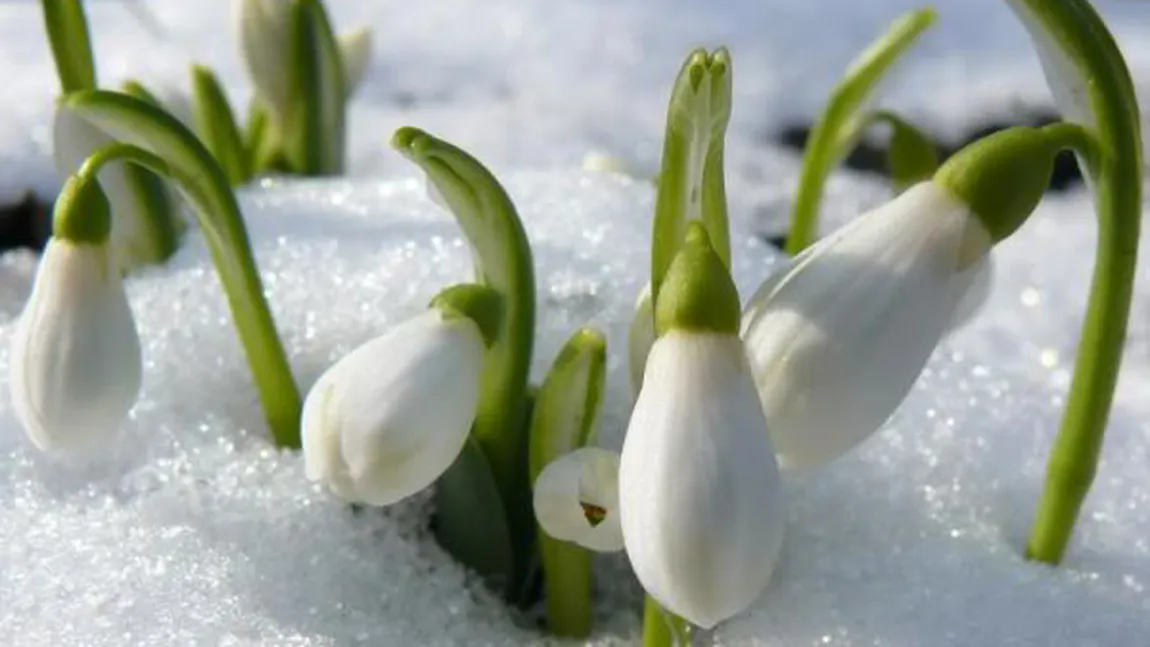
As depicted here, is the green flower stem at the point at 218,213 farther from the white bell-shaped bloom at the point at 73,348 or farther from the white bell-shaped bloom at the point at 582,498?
the white bell-shaped bloom at the point at 582,498

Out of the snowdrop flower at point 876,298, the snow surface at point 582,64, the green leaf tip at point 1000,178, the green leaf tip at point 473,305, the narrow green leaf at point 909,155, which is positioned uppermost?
the green leaf tip at point 1000,178

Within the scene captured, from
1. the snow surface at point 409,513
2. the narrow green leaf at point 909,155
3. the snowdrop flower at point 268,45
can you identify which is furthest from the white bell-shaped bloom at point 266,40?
the narrow green leaf at point 909,155

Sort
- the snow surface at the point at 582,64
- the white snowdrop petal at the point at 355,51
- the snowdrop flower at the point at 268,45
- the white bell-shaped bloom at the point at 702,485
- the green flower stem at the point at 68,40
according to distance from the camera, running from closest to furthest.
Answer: the white bell-shaped bloom at the point at 702,485
the green flower stem at the point at 68,40
the snowdrop flower at the point at 268,45
the white snowdrop petal at the point at 355,51
the snow surface at the point at 582,64

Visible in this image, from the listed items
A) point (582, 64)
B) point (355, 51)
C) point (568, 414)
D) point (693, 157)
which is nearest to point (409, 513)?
point (568, 414)

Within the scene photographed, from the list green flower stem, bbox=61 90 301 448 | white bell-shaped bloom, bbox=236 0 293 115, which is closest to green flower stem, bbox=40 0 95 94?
green flower stem, bbox=61 90 301 448

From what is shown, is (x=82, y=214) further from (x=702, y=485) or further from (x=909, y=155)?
(x=909, y=155)
